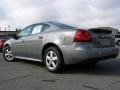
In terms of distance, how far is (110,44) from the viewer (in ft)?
21.6

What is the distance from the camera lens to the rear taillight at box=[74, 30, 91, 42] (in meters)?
5.91

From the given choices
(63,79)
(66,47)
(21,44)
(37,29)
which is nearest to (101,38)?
(66,47)

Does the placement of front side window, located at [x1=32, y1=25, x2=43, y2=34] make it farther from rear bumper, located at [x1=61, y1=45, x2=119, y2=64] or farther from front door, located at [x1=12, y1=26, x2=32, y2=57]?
rear bumper, located at [x1=61, y1=45, x2=119, y2=64]

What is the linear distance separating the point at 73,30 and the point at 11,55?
3504mm

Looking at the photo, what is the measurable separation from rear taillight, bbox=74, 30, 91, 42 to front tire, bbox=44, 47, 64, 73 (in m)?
0.68

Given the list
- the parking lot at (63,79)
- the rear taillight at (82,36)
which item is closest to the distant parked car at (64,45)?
the rear taillight at (82,36)

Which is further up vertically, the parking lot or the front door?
the front door

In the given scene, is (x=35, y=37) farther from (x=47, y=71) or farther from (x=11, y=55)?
(x=11, y=55)

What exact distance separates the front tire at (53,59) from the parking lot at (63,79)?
166 millimetres

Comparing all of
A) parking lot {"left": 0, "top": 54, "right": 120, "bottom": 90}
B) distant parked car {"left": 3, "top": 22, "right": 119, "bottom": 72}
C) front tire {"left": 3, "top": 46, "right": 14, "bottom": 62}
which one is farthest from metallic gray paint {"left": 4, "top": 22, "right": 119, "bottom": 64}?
front tire {"left": 3, "top": 46, "right": 14, "bottom": 62}

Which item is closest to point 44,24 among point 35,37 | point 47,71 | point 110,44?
point 35,37

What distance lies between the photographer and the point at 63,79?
562 centimetres

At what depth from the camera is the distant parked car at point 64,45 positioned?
5.91 m

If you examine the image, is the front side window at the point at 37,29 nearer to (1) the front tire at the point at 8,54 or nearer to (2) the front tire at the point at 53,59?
(2) the front tire at the point at 53,59
